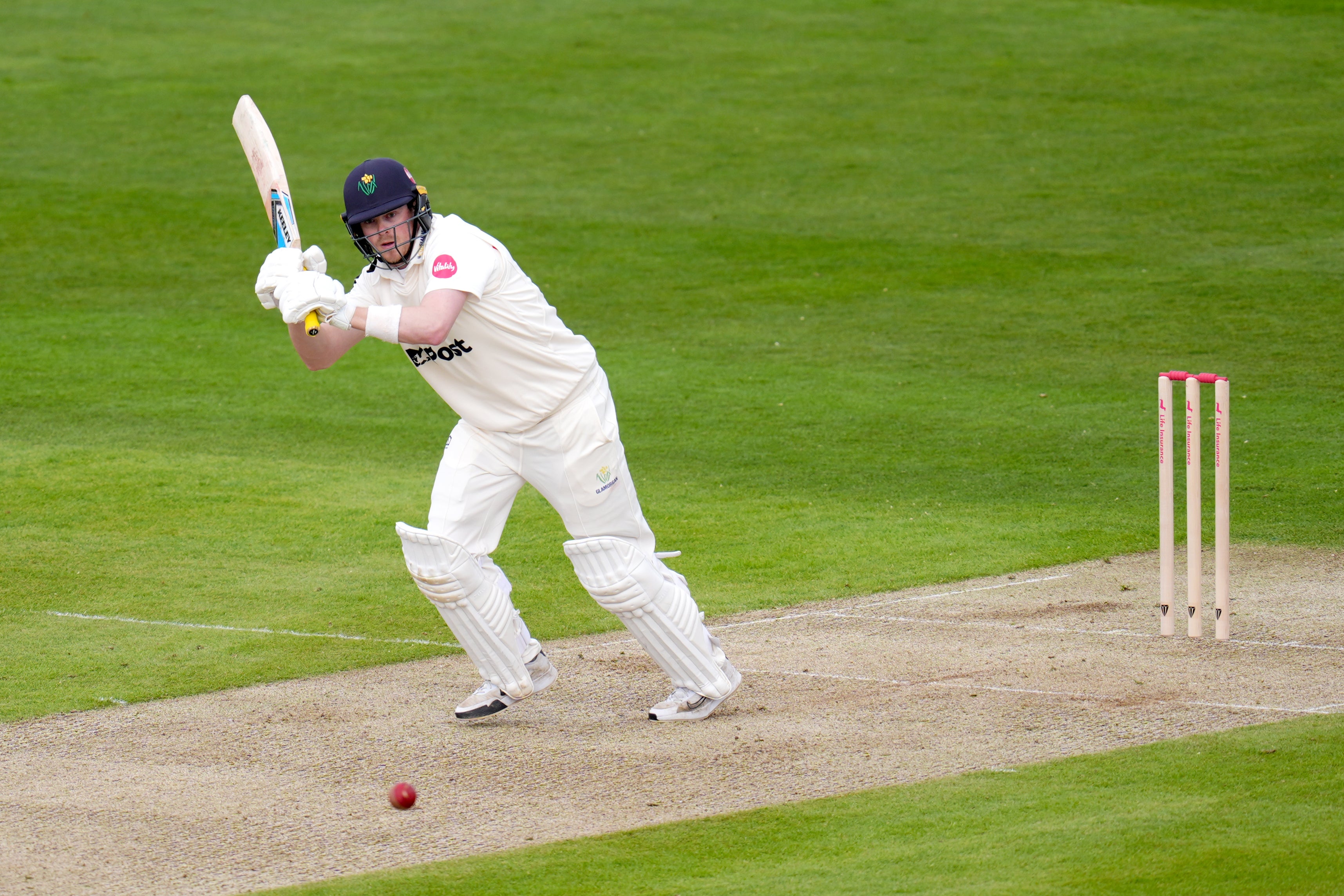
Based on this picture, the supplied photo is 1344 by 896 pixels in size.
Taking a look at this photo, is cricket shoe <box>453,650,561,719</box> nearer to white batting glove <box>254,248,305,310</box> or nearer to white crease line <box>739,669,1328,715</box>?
white crease line <box>739,669,1328,715</box>

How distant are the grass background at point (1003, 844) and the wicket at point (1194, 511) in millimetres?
1511

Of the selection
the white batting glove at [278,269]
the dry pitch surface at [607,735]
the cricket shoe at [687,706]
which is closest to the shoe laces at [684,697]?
the cricket shoe at [687,706]

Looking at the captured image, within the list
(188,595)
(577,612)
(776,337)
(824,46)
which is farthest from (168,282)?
(824,46)

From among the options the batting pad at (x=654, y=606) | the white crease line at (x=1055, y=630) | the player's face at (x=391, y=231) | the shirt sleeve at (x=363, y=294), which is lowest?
the white crease line at (x=1055, y=630)

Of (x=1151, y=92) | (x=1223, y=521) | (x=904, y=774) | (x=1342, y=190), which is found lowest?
(x=904, y=774)

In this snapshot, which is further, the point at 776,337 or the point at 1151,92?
the point at 1151,92

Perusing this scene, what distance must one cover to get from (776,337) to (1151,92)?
9.70 metres

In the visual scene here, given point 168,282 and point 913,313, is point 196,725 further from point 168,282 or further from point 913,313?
point 168,282

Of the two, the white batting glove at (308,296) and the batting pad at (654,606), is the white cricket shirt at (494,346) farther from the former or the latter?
the batting pad at (654,606)

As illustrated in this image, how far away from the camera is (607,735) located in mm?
6305

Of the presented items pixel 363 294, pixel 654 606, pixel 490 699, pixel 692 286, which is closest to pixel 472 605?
pixel 490 699

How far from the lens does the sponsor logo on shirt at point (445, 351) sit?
6.32 meters

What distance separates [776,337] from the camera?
46.5ft

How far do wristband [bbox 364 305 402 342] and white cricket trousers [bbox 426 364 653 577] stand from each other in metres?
0.65
